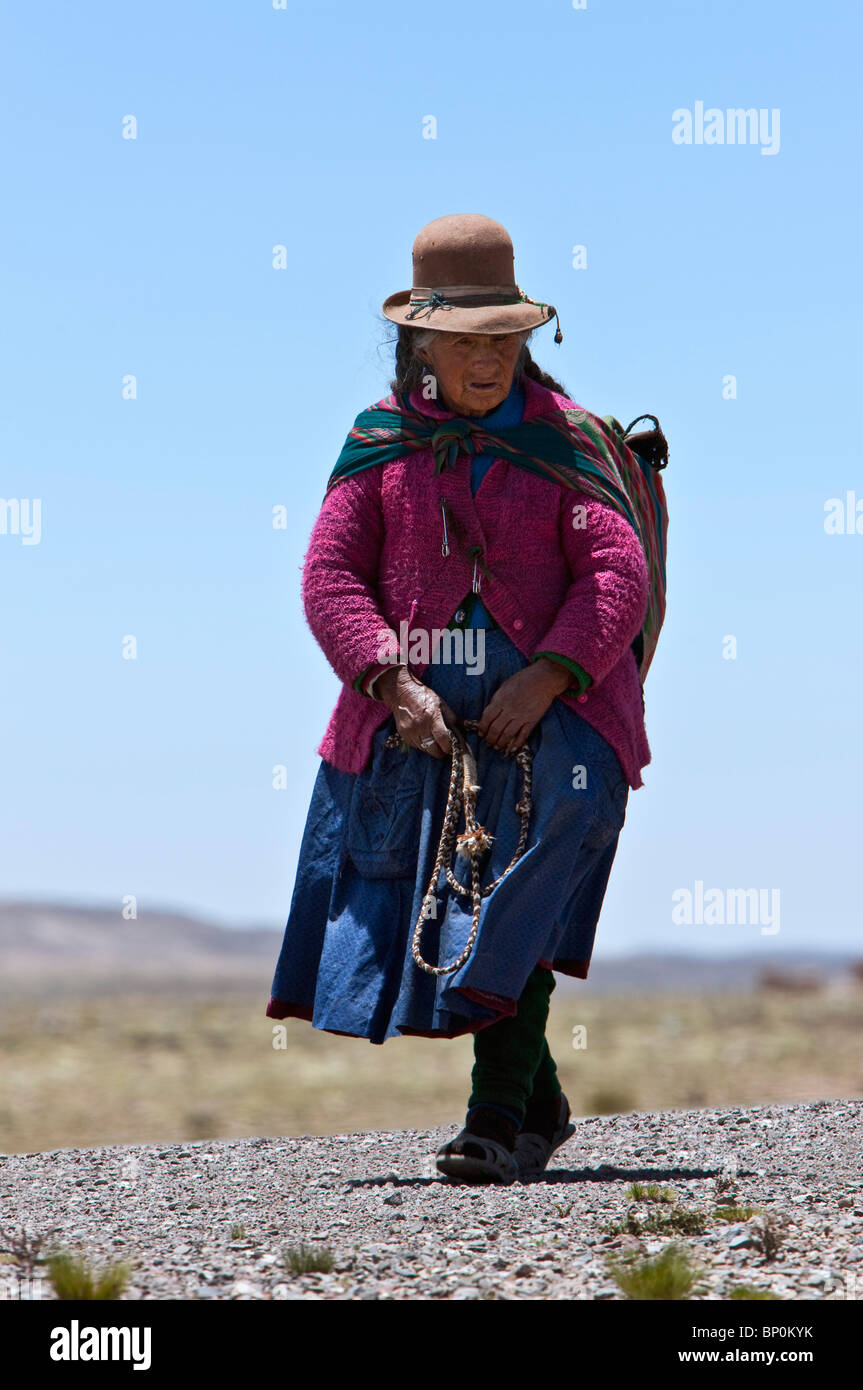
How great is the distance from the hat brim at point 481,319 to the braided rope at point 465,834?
1198 millimetres

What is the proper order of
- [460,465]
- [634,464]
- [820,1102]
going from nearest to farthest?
[460,465] → [634,464] → [820,1102]

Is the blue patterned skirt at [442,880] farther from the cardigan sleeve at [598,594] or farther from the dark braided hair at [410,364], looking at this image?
the dark braided hair at [410,364]

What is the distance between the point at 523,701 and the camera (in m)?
5.67

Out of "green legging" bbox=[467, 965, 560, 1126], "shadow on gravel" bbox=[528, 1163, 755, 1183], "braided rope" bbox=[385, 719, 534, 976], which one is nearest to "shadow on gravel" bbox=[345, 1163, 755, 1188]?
"shadow on gravel" bbox=[528, 1163, 755, 1183]

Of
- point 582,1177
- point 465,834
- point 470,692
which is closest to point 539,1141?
point 582,1177

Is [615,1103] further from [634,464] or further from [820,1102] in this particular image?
[634,464]

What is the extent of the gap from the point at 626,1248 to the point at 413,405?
2719mm

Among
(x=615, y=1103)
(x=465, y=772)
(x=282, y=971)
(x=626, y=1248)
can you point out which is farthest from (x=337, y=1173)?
(x=615, y=1103)

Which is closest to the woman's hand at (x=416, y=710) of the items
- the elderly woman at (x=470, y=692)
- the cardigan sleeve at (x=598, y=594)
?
the elderly woman at (x=470, y=692)

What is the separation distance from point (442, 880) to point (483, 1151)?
0.81 meters

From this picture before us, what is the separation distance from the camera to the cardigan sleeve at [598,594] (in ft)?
18.7

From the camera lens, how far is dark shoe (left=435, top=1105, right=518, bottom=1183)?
18.7ft

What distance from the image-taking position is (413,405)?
605 centimetres
